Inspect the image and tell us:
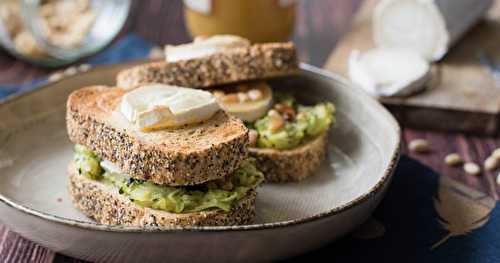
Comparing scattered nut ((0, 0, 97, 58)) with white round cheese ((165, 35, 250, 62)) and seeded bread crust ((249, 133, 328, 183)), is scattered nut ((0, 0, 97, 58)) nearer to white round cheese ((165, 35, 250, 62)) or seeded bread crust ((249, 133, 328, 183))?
white round cheese ((165, 35, 250, 62))

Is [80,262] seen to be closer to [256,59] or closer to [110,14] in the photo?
[256,59]

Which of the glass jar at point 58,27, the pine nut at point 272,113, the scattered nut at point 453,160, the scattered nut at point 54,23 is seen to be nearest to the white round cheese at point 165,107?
the pine nut at point 272,113

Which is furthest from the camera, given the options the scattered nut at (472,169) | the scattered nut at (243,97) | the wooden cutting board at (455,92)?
the wooden cutting board at (455,92)

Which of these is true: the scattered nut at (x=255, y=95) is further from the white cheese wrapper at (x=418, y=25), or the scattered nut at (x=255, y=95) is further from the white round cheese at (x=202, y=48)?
the white cheese wrapper at (x=418, y=25)

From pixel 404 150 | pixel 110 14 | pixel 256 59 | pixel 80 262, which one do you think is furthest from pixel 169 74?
pixel 110 14

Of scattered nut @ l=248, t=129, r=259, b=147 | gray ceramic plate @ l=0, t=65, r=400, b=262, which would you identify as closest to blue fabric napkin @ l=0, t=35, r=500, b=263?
gray ceramic plate @ l=0, t=65, r=400, b=262
